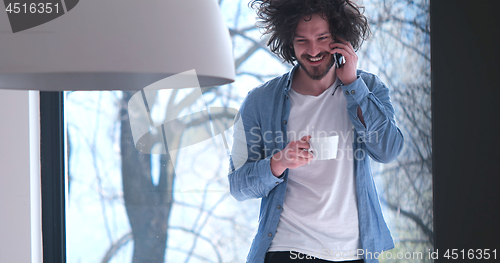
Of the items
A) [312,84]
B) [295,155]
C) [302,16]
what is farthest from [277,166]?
[302,16]

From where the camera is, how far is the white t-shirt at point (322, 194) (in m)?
1.17

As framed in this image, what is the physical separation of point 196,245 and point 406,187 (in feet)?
3.52

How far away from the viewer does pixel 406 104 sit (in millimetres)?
1753

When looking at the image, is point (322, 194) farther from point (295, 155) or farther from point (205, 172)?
point (205, 172)

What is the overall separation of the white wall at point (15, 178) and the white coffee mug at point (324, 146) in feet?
4.64

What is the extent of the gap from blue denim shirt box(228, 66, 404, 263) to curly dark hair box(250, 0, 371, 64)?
168 mm

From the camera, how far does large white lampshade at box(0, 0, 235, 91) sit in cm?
32

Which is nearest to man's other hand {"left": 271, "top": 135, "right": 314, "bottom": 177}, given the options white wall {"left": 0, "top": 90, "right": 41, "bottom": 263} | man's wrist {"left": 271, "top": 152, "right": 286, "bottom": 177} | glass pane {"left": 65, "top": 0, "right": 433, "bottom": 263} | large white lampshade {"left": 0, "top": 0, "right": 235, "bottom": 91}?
man's wrist {"left": 271, "top": 152, "right": 286, "bottom": 177}

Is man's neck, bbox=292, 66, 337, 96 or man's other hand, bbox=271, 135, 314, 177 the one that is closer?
man's other hand, bbox=271, 135, 314, 177

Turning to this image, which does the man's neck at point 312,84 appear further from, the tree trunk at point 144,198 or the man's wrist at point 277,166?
the tree trunk at point 144,198

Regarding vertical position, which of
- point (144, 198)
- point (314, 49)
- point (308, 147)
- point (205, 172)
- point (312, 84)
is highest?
point (314, 49)

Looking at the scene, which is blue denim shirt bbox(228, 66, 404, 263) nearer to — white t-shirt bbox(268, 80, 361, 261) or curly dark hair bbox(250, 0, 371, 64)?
white t-shirt bbox(268, 80, 361, 261)

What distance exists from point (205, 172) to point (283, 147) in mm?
675

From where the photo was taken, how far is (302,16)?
1317mm
